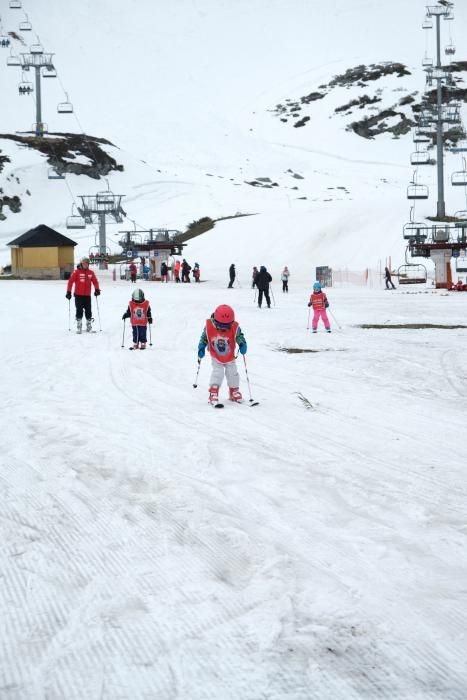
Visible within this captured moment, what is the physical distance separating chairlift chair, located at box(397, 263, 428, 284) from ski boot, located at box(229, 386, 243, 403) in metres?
36.4

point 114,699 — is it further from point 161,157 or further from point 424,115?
point 161,157

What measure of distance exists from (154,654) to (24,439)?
4.46 m

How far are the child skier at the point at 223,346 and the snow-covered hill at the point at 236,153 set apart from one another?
144ft

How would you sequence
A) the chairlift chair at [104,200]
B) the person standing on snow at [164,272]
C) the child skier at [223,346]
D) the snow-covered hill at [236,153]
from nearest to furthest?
the child skier at [223,346]
the person standing on snow at [164,272]
the chairlift chair at [104,200]
the snow-covered hill at [236,153]

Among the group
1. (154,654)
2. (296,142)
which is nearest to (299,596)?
(154,654)

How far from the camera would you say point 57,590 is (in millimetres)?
4336

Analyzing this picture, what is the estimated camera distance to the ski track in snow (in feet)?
11.7

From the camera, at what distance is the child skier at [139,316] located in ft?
50.8

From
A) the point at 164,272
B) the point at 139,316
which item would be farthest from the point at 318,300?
the point at 164,272

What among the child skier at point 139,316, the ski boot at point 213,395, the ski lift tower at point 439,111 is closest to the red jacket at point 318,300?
the child skier at point 139,316

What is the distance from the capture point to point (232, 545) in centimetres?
500

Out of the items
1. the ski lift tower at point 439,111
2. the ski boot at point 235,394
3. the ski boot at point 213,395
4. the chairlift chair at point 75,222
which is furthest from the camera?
the ski lift tower at point 439,111

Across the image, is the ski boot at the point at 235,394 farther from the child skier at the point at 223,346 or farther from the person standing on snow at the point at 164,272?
the person standing on snow at the point at 164,272

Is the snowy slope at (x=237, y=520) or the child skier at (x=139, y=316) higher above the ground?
the child skier at (x=139, y=316)
